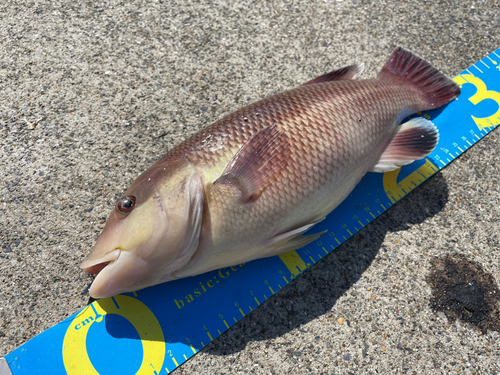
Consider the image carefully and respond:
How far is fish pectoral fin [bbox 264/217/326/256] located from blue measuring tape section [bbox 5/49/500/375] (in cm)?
15

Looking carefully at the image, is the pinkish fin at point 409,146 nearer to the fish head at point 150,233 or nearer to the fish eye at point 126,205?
the fish head at point 150,233

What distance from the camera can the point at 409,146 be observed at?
215 centimetres

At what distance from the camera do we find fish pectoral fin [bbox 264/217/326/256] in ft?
5.93

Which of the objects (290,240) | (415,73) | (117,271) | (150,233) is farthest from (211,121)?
(415,73)

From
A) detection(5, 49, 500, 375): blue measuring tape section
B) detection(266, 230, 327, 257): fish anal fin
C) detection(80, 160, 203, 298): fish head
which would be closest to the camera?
detection(80, 160, 203, 298): fish head

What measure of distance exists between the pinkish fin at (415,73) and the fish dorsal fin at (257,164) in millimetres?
1134

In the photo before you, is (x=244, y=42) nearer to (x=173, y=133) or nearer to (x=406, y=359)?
(x=173, y=133)

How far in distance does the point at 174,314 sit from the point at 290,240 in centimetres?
73

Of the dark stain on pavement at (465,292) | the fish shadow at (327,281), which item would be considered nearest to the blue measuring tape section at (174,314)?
the fish shadow at (327,281)

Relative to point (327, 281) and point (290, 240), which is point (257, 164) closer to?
point (290, 240)

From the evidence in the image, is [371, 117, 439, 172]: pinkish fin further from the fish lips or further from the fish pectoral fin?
the fish lips

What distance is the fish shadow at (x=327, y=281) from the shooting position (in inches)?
76.4

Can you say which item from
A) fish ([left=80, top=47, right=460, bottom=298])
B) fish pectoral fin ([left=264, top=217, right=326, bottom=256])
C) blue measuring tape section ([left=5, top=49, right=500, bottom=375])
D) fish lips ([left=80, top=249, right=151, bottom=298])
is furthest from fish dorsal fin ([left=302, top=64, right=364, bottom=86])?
fish lips ([left=80, top=249, right=151, bottom=298])

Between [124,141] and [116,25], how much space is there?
101 centimetres
